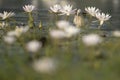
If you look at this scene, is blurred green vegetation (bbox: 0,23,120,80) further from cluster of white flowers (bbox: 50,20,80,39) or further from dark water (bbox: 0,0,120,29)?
dark water (bbox: 0,0,120,29)

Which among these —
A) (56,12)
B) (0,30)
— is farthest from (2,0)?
(56,12)

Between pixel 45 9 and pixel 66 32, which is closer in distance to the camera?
pixel 66 32

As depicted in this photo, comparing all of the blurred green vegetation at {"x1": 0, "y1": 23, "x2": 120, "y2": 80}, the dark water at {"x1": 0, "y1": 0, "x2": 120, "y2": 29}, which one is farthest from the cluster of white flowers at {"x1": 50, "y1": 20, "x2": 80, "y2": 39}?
the dark water at {"x1": 0, "y1": 0, "x2": 120, "y2": 29}

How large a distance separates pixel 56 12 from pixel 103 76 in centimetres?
195

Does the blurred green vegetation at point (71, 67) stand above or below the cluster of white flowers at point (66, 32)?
below

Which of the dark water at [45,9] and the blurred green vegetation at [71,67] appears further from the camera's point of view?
the dark water at [45,9]

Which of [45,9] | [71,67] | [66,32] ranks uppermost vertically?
[45,9]

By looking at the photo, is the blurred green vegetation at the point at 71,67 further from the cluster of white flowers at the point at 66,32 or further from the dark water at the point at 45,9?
the dark water at the point at 45,9

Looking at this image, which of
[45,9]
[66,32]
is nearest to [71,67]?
[66,32]

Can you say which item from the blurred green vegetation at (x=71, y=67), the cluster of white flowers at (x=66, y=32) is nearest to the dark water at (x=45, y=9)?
the blurred green vegetation at (x=71, y=67)

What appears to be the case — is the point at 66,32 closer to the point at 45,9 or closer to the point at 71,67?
the point at 71,67

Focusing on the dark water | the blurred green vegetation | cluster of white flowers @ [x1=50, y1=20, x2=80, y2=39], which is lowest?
the blurred green vegetation

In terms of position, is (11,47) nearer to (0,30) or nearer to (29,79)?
(29,79)

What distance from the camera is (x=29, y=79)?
2336 mm
